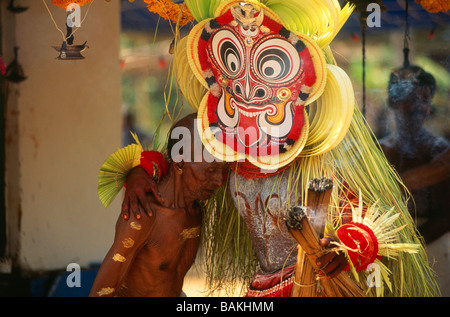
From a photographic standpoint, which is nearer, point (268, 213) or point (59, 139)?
point (268, 213)

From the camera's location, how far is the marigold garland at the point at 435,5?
6.15 feet

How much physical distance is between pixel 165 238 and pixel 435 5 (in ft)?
3.38

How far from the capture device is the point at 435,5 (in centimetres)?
188

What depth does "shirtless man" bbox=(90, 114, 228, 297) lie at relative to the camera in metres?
1.73

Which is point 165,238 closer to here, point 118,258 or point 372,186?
point 118,258

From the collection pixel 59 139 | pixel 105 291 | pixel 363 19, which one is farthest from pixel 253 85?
pixel 59 139

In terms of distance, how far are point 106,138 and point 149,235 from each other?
92 centimetres

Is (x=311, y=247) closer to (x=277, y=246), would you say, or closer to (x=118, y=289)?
(x=277, y=246)

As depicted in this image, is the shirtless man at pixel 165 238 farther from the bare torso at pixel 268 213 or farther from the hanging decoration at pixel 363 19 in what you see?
the hanging decoration at pixel 363 19

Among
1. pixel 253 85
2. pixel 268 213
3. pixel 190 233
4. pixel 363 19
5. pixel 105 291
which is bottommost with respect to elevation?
pixel 105 291

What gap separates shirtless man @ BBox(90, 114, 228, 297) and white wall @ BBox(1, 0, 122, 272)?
2.56 ft

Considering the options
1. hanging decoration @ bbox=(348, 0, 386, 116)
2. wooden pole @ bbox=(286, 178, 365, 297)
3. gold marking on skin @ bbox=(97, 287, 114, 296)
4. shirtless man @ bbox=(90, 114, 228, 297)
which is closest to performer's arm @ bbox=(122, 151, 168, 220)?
shirtless man @ bbox=(90, 114, 228, 297)

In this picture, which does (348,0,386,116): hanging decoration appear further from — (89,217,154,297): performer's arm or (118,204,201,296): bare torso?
(89,217,154,297): performer's arm
